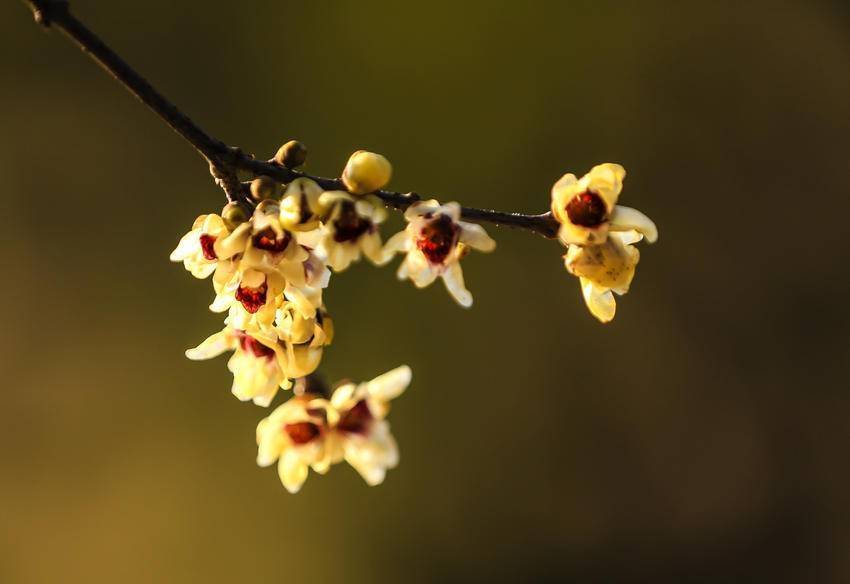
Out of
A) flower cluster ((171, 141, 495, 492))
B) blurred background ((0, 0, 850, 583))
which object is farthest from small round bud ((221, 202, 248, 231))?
blurred background ((0, 0, 850, 583))

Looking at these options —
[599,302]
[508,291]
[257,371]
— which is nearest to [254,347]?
[257,371]

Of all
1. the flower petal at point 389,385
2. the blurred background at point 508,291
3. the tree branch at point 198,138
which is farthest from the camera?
the blurred background at point 508,291

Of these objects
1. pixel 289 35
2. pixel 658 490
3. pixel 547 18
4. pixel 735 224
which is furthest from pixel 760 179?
pixel 289 35

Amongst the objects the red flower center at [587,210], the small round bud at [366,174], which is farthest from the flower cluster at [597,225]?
the small round bud at [366,174]

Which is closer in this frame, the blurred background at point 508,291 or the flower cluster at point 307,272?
the flower cluster at point 307,272

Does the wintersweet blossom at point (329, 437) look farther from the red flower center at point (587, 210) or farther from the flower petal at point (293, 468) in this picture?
the red flower center at point (587, 210)

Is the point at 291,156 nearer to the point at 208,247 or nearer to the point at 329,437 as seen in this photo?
the point at 208,247

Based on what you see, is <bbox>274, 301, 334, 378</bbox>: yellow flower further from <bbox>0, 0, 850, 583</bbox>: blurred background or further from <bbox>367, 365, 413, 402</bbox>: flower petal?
<bbox>0, 0, 850, 583</bbox>: blurred background
